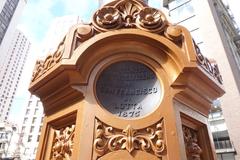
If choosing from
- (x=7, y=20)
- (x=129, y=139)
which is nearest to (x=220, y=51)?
(x=129, y=139)

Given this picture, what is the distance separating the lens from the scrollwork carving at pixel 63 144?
168 cm

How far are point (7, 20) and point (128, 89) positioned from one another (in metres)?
42.7

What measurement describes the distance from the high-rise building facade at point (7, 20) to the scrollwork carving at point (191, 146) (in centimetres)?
3523

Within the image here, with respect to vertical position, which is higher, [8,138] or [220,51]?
[8,138]

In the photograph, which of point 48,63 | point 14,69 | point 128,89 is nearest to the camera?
point 128,89

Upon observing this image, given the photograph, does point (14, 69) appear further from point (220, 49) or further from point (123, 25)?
point (123, 25)

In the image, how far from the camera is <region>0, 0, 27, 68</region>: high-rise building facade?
112 ft

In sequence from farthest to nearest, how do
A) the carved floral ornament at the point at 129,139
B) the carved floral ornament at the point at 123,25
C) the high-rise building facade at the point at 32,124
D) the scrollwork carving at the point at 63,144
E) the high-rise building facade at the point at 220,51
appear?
the high-rise building facade at the point at 32,124
the high-rise building facade at the point at 220,51
the carved floral ornament at the point at 123,25
the scrollwork carving at the point at 63,144
the carved floral ornament at the point at 129,139

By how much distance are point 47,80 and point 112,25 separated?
752 millimetres

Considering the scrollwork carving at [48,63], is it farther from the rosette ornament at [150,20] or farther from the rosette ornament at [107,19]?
the rosette ornament at [150,20]

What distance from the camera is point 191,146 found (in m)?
1.75

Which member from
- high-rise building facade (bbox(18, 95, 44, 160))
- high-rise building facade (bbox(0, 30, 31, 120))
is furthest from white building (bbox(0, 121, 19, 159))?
high-rise building facade (bbox(0, 30, 31, 120))

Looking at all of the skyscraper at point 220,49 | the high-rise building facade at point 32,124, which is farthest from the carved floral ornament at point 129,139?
the high-rise building facade at point 32,124

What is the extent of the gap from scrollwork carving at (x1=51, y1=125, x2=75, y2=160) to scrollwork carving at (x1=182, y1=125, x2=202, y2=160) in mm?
897
